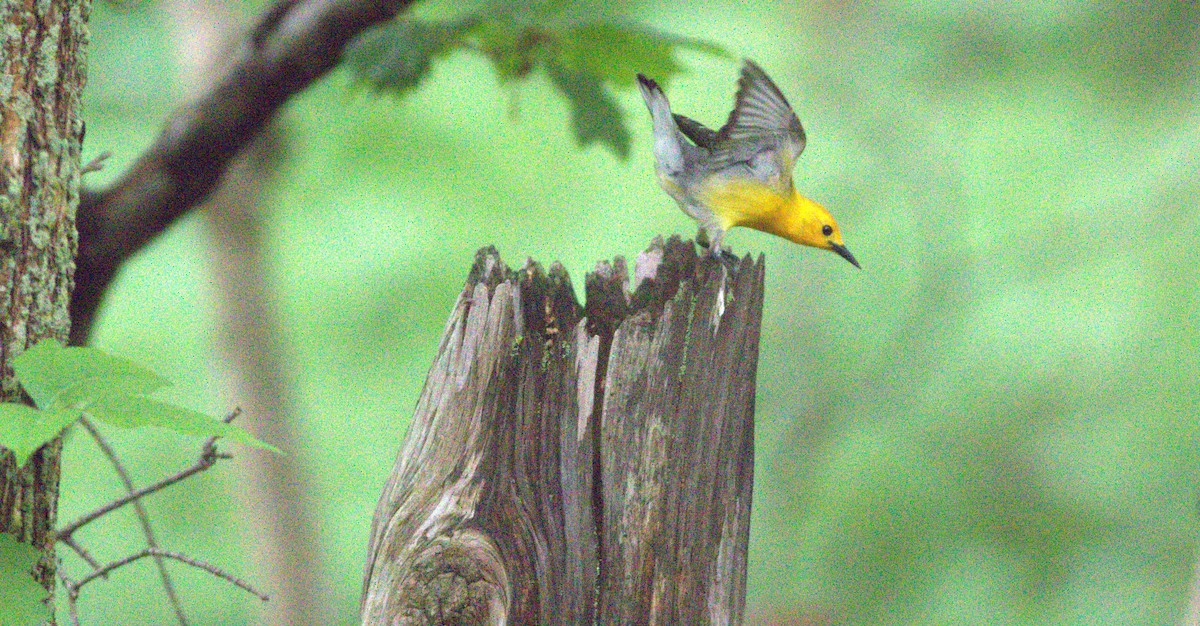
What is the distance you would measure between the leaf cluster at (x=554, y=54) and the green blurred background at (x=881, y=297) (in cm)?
Result: 91

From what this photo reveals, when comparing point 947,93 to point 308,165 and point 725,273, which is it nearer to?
point 308,165

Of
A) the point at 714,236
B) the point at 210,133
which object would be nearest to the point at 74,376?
the point at 714,236

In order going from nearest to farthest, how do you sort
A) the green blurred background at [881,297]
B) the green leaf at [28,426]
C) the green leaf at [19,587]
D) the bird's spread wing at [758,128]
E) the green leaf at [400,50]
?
the green leaf at [28,426], the green leaf at [19,587], the bird's spread wing at [758,128], the green leaf at [400,50], the green blurred background at [881,297]

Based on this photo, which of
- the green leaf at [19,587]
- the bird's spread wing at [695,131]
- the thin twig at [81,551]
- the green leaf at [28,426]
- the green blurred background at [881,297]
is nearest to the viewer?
the green leaf at [28,426]

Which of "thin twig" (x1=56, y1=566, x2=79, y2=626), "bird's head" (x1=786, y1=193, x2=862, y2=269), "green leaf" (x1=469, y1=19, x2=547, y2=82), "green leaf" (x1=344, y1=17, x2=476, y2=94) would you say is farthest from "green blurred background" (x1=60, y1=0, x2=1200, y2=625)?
"thin twig" (x1=56, y1=566, x2=79, y2=626)

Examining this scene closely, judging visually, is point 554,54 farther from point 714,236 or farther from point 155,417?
point 155,417

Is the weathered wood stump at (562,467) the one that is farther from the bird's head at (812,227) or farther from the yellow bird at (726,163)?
the bird's head at (812,227)

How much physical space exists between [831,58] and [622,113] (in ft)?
7.37

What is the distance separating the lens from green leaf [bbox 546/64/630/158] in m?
2.04

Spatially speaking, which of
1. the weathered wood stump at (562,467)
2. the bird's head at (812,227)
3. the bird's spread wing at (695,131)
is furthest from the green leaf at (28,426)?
the bird's head at (812,227)

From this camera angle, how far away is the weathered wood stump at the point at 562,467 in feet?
3.47

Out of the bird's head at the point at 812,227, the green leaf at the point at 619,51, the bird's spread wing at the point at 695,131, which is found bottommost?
the bird's head at the point at 812,227

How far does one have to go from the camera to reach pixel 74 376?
0.89 m

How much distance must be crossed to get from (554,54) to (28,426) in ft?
4.38
